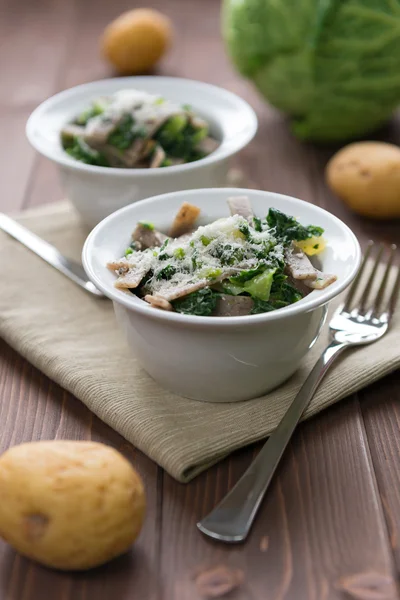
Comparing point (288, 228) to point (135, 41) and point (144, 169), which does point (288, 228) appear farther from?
point (135, 41)

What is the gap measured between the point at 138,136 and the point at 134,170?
0.18 meters

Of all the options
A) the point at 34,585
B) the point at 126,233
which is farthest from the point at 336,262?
the point at 34,585

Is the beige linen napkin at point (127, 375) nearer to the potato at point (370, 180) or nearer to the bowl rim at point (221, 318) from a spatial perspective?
the bowl rim at point (221, 318)

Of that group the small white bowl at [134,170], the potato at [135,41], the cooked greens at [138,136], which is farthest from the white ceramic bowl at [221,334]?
the potato at [135,41]

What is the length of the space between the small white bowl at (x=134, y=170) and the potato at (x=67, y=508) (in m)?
1.04

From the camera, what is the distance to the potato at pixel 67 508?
48.1 inches

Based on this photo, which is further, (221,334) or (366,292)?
(366,292)

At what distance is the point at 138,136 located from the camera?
226 centimetres

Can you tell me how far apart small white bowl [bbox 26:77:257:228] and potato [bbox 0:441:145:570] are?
104cm

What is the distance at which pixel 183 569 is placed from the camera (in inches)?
51.3

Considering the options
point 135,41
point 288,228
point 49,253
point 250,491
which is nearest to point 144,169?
point 49,253

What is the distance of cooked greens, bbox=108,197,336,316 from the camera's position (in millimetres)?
1571

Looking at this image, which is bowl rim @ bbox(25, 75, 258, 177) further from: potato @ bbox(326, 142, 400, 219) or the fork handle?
the fork handle

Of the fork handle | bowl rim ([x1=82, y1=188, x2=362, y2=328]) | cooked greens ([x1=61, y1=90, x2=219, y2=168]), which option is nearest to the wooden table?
the fork handle
